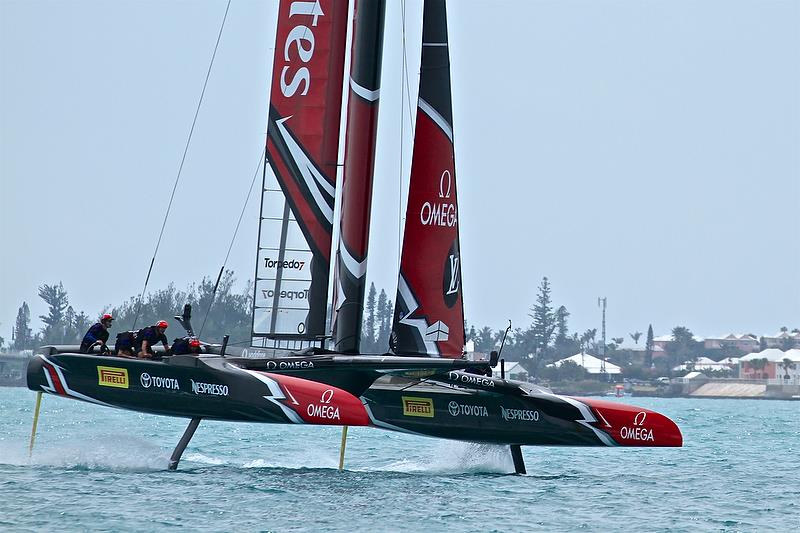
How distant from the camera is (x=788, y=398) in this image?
335ft

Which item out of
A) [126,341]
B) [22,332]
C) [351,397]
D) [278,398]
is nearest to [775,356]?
[22,332]

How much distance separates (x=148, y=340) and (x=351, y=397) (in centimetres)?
257

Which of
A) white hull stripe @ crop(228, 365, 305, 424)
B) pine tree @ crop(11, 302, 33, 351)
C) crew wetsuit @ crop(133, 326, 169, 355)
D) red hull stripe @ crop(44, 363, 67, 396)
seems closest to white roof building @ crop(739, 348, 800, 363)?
pine tree @ crop(11, 302, 33, 351)

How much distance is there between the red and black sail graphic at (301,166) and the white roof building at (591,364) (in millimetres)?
96775

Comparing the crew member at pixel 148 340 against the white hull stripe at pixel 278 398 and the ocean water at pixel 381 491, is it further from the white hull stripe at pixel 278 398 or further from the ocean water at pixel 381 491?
the white hull stripe at pixel 278 398

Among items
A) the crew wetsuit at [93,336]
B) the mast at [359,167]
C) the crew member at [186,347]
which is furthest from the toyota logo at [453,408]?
A: the crew wetsuit at [93,336]

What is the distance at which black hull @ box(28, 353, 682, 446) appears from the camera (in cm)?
1331

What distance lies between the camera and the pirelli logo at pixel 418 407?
14.8 metres

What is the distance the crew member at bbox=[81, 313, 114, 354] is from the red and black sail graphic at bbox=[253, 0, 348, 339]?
169 cm

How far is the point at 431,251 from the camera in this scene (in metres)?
14.8

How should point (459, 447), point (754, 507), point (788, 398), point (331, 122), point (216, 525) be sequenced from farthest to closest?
1. point (788, 398)
2. point (459, 447)
3. point (331, 122)
4. point (754, 507)
5. point (216, 525)

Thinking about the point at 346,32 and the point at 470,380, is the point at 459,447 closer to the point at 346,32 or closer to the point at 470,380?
the point at 470,380

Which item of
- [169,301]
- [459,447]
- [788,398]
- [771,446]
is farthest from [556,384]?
[459,447]

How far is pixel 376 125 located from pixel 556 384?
93.6 metres
